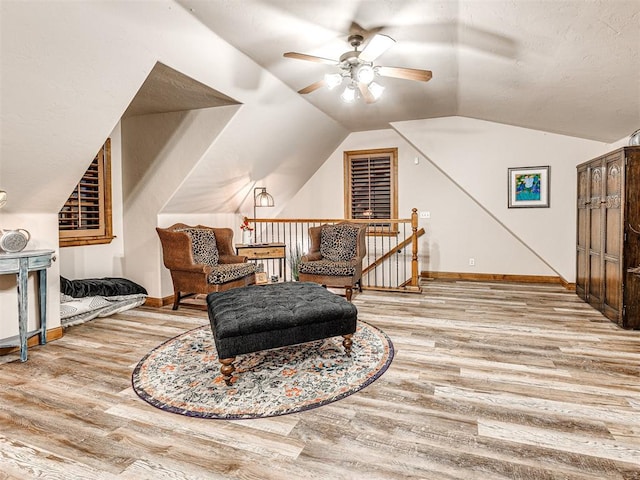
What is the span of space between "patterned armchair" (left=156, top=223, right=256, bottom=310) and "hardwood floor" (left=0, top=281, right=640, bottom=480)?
107 cm

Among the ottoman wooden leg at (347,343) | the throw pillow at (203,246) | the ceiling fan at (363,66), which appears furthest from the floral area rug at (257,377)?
the ceiling fan at (363,66)

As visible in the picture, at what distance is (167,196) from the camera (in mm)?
4836

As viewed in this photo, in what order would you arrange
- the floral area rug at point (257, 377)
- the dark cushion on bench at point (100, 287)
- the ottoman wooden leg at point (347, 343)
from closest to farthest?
1. the floral area rug at point (257, 377)
2. the ottoman wooden leg at point (347, 343)
3. the dark cushion on bench at point (100, 287)

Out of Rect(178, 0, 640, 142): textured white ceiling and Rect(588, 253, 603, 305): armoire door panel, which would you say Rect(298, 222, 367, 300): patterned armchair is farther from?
Rect(588, 253, 603, 305): armoire door panel

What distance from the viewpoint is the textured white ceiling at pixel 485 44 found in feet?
8.48

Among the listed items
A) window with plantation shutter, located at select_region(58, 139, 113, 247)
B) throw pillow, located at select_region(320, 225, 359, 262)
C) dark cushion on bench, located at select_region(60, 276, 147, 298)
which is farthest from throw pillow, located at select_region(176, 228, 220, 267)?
throw pillow, located at select_region(320, 225, 359, 262)

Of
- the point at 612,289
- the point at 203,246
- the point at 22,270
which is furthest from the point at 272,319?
the point at 612,289

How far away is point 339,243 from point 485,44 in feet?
10.2

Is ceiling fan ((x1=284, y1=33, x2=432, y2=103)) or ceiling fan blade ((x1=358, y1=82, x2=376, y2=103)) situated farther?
ceiling fan blade ((x1=358, y1=82, x2=376, y2=103))

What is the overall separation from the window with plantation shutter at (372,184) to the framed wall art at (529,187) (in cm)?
200

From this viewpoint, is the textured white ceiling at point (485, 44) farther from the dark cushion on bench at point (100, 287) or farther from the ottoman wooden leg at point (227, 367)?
the dark cushion on bench at point (100, 287)

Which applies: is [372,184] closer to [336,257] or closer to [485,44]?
[336,257]

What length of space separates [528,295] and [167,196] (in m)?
5.10

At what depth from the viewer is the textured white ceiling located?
259 centimetres
